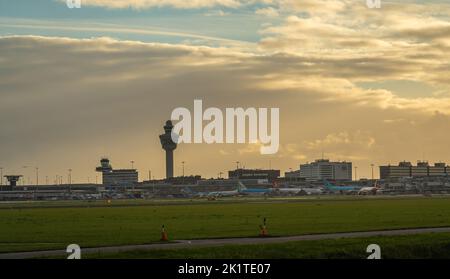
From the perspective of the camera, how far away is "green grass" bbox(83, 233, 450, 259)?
42844mm

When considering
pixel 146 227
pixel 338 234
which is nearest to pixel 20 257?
pixel 338 234

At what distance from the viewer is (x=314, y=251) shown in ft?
147

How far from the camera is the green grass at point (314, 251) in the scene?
42.8m

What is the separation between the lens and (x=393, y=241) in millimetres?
50562

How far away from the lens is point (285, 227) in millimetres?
73062
